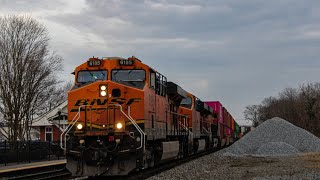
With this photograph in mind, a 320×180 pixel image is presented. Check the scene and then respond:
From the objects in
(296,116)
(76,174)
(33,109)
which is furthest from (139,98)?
(296,116)

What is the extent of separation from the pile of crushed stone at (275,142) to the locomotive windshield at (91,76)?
1650 centimetres

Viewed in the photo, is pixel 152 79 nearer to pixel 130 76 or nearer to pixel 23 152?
pixel 130 76

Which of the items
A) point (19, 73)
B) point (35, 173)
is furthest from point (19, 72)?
point (35, 173)

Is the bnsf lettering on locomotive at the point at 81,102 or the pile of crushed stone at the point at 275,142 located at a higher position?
the bnsf lettering on locomotive at the point at 81,102

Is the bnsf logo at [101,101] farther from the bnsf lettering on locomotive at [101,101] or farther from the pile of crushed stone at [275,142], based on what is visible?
the pile of crushed stone at [275,142]

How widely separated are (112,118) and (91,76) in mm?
1988

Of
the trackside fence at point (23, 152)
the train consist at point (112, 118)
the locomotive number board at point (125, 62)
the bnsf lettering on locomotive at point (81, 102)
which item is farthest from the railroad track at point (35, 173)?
the locomotive number board at point (125, 62)

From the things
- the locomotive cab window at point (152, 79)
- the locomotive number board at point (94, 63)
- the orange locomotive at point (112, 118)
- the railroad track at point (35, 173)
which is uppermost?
the locomotive number board at point (94, 63)

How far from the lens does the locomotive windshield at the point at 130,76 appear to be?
15367 millimetres

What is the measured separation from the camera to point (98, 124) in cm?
1441

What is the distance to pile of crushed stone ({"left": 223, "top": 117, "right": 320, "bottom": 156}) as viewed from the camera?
30.1 m

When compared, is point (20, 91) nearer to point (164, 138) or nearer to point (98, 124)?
point (164, 138)

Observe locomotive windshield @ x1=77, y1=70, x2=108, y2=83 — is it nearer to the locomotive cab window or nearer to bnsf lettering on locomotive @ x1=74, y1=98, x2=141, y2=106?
bnsf lettering on locomotive @ x1=74, y1=98, x2=141, y2=106

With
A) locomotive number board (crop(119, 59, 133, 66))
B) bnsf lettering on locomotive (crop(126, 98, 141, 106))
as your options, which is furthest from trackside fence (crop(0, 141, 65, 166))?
bnsf lettering on locomotive (crop(126, 98, 141, 106))
